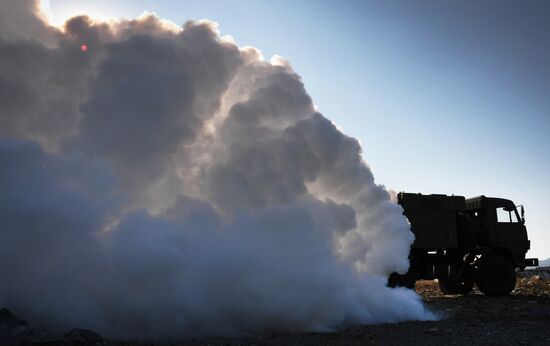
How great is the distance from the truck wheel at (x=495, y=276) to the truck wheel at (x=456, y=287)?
0.82 m

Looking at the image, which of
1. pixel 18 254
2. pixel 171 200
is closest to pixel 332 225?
pixel 171 200

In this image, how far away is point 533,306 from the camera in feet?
52.6

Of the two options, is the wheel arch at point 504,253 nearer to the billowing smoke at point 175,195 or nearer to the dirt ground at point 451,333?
the dirt ground at point 451,333

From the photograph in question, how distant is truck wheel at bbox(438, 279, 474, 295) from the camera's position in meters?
20.3

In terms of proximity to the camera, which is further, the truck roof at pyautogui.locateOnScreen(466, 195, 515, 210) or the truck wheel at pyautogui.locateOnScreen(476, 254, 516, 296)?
the truck roof at pyautogui.locateOnScreen(466, 195, 515, 210)

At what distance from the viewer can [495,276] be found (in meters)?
19.7

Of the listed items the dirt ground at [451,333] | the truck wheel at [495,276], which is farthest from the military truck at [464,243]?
the dirt ground at [451,333]

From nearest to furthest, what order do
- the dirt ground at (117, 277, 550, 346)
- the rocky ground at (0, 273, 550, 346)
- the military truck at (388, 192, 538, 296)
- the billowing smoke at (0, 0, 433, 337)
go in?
the rocky ground at (0, 273, 550, 346)
the dirt ground at (117, 277, 550, 346)
the billowing smoke at (0, 0, 433, 337)
the military truck at (388, 192, 538, 296)

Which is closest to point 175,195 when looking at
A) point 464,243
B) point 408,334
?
point 408,334

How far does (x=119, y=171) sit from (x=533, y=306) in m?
13.3

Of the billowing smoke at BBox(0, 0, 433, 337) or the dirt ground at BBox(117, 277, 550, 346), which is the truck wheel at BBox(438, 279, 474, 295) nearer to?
the dirt ground at BBox(117, 277, 550, 346)

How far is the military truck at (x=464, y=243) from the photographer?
19109mm

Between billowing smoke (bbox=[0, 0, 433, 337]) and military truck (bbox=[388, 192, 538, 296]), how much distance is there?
5.27 metres

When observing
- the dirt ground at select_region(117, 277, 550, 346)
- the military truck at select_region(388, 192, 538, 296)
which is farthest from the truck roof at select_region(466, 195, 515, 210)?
Answer: the dirt ground at select_region(117, 277, 550, 346)
